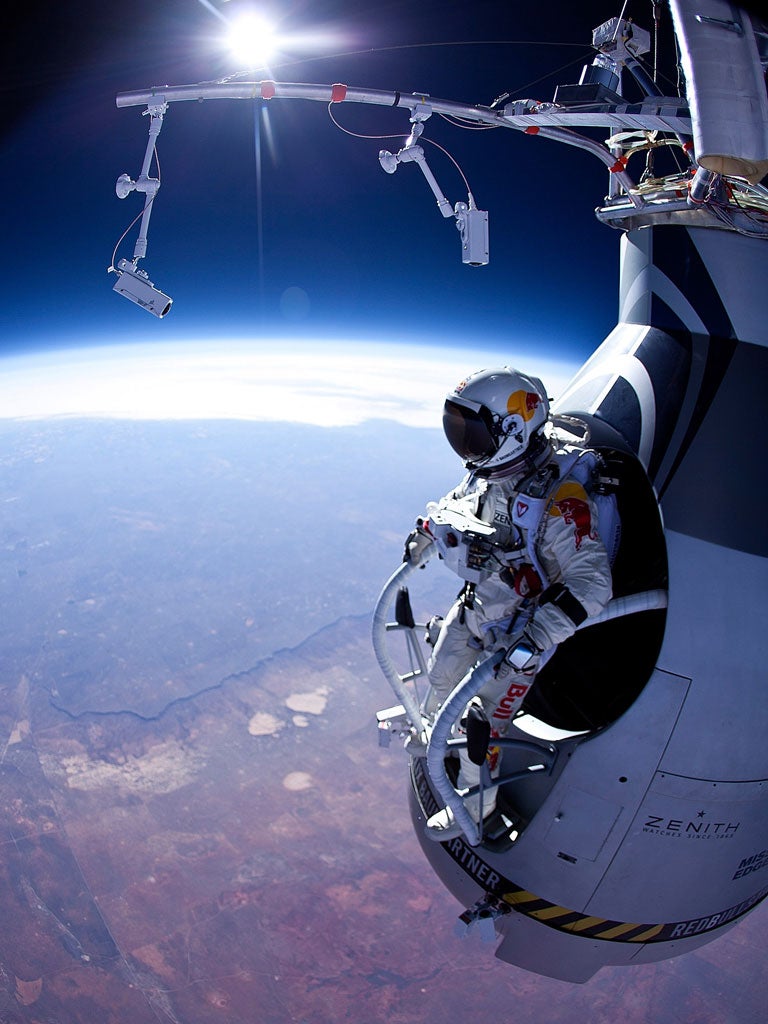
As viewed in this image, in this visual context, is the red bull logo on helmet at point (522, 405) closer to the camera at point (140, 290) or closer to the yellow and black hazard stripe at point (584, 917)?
the camera at point (140, 290)

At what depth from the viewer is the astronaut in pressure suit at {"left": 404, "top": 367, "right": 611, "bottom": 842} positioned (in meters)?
3.08

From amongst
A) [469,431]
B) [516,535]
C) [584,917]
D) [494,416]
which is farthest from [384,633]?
[584,917]

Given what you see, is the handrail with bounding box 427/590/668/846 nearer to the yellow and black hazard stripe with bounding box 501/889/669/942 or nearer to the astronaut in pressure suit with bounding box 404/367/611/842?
the astronaut in pressure suit with bounding box 404/367/611/842

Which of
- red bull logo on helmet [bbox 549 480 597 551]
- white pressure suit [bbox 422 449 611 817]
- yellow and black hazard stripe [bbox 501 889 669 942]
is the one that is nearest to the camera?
white pressure suit [bbox 422 449 611 817]

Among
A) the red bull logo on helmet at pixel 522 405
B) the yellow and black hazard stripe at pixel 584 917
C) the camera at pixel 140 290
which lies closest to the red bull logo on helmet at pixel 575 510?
the red bull logo on helmet at pixel 522 405

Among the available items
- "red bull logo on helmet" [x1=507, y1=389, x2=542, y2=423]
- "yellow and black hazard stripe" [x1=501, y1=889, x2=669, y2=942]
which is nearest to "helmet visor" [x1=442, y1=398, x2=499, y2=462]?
"red bull logo on helmet" [x1=507, y1=389, x2=542, y2=423]

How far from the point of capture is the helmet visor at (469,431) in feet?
10.7

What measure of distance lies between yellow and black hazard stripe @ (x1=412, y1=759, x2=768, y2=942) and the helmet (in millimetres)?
2242

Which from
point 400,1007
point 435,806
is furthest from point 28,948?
point 435,806

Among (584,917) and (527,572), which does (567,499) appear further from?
(584,917)

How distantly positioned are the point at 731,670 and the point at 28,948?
24352 millimetres

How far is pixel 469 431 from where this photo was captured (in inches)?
130

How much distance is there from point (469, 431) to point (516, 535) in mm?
574

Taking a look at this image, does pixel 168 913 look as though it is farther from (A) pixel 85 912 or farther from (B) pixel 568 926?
(B) pixel 568 926
